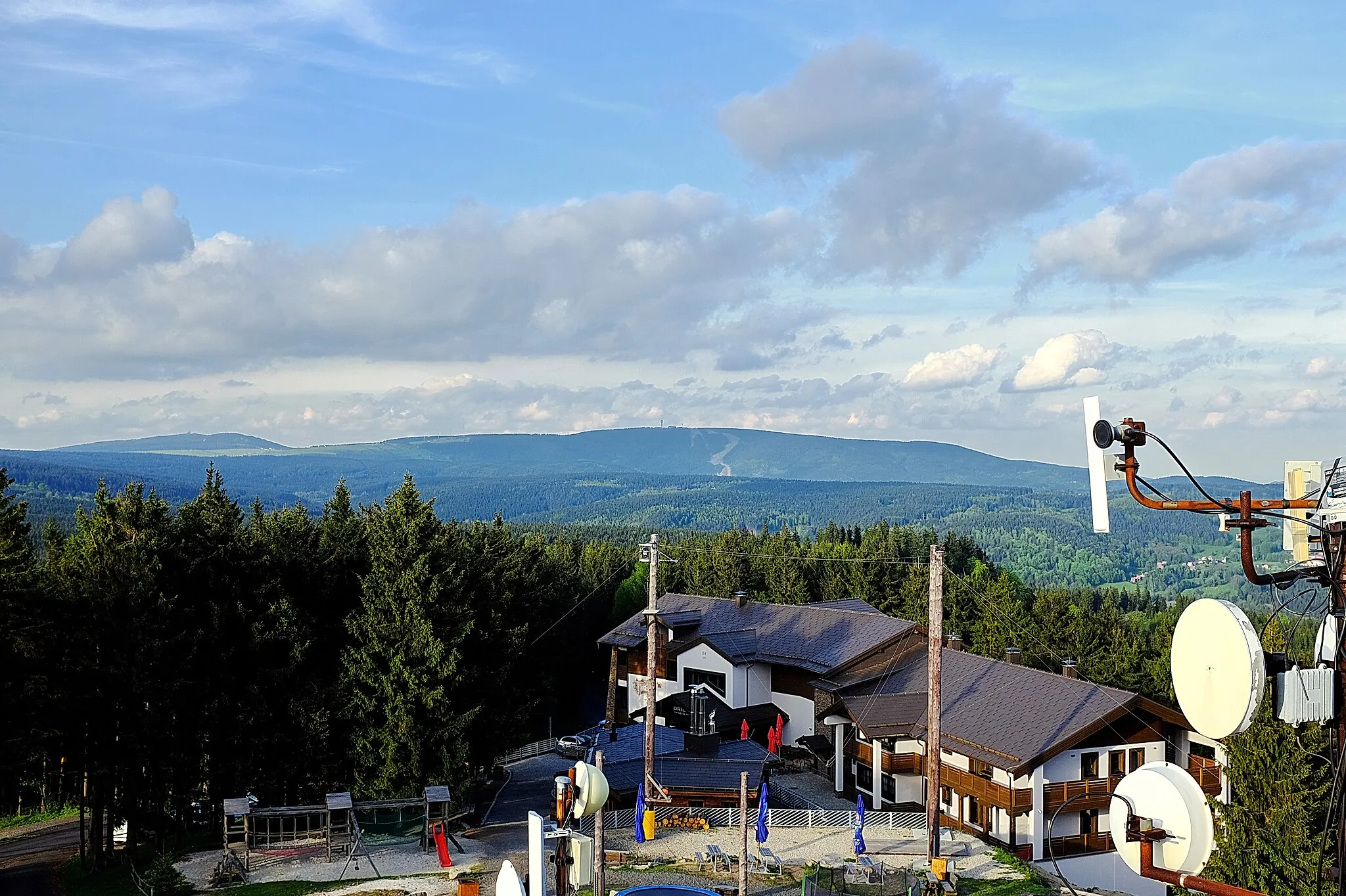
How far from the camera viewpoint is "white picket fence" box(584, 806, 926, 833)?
3156cm

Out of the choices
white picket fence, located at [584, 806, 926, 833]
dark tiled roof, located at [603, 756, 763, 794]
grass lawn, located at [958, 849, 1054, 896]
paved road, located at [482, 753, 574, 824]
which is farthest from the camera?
paved road, located at [482, 753, 574, 824]

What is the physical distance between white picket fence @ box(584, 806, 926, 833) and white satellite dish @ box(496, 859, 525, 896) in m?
19.1

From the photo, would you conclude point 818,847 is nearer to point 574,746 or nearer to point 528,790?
point 528,790

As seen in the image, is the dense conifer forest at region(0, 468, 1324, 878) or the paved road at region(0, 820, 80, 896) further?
the paved road at region(0, 820, 80, 896)

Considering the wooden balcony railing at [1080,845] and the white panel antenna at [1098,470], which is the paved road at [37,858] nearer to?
the wooden balcony railing at [1080,845]

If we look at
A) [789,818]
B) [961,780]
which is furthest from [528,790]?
[961,780]

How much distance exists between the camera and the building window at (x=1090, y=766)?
105 feet

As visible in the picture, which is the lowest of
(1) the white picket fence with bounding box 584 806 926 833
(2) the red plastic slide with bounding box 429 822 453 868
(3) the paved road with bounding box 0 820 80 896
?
(3) the paved road with bounding box 0 820 80 896

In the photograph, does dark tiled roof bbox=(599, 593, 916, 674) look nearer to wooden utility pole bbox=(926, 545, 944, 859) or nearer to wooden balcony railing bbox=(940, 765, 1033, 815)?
wooden balcony railing bbox=(940, 765, 1033, 815)

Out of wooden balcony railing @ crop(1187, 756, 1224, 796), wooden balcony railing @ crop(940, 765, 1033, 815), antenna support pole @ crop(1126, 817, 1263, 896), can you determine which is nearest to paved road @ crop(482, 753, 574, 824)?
wooden balcony railing @ crop(940, 765, 1033, 815)

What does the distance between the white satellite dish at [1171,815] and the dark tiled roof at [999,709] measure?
2325cm

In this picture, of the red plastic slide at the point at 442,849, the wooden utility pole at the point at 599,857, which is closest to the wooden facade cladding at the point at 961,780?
the red plastic slide at the point at 442,849

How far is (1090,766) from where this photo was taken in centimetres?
3203

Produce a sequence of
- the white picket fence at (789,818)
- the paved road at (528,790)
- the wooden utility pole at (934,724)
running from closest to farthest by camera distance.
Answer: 1. the wooden utility pole at (934,724)
2. the white picket fence at (789,818)
3. the paved road at (528,790)
